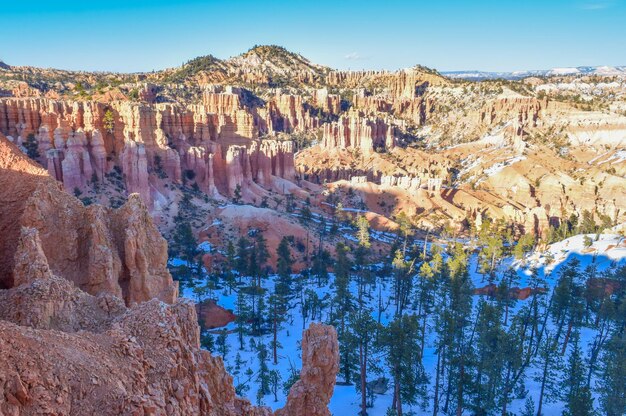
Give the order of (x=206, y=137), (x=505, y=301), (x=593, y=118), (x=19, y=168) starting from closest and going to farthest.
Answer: (x=19, y=168) < (x=505, y=301) < (x=206, y=137) < (x=593, y=118)

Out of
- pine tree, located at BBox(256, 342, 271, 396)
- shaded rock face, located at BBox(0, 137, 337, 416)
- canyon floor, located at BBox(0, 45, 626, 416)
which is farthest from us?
pine tree, located at BBox(256, 342, 271, 396)

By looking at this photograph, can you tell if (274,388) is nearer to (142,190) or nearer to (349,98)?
(142,190)

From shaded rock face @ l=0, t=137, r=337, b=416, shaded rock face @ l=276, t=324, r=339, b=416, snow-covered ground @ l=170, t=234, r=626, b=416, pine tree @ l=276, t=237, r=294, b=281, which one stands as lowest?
snow-covered ground @ l=170, t=234, r=626, b=416

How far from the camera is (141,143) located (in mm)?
50969

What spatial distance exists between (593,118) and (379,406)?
104m

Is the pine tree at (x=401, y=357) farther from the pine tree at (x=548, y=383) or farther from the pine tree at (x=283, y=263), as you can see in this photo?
Answer: the pine tree at (x=283, y=263)

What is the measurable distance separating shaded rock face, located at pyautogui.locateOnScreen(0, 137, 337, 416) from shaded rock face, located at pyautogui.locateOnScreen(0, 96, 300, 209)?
88.8ft

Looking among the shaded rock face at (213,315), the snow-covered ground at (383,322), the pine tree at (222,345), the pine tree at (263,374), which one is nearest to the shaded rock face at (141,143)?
the snow-covered ground at (383,322)

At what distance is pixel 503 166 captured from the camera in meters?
91.3

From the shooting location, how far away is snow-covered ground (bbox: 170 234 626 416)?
86.0 feet

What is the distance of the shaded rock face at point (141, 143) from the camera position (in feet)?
151

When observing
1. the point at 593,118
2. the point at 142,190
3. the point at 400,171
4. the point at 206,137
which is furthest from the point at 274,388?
the point at 593,118

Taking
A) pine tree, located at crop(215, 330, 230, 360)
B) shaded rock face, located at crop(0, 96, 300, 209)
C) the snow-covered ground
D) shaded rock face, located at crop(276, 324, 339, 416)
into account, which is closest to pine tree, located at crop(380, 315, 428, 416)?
the snow-covered ground

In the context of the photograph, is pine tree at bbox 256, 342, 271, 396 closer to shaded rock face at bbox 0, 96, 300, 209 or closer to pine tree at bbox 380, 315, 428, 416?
pine tree at bbox 380, 315, 428, 416
